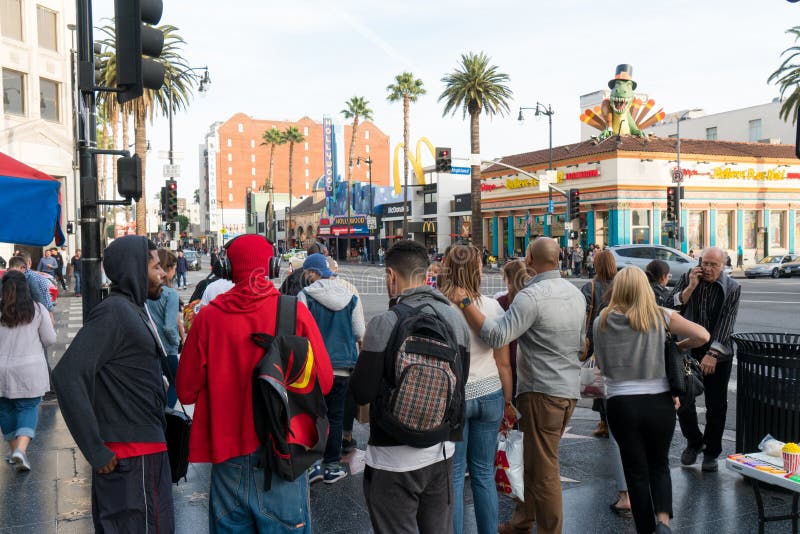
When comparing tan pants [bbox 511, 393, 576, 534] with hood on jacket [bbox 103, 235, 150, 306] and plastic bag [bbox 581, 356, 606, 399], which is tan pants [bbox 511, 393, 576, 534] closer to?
plastic bag [bbox 581, 356, 606, 399]

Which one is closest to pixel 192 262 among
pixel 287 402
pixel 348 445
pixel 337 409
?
pixel 348 445

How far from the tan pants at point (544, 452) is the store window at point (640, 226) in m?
39.1

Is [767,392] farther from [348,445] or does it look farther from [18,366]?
[18,366]

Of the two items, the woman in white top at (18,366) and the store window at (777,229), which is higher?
the store window at (777,229)

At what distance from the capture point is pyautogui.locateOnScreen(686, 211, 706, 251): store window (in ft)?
140

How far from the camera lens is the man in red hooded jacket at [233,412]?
9.50ft

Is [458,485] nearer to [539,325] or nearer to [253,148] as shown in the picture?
[539,325]

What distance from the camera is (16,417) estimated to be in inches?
239

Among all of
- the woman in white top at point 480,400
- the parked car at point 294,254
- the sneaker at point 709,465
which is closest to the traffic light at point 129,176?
the woman in white top at point 480,400

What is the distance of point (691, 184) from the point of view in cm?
4206

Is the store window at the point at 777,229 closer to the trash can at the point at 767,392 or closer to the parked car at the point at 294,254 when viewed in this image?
the parked car at the point at 294,254

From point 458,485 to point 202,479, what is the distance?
284cm

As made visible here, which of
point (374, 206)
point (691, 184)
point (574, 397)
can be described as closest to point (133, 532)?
point (574, 397)

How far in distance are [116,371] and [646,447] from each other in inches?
126
